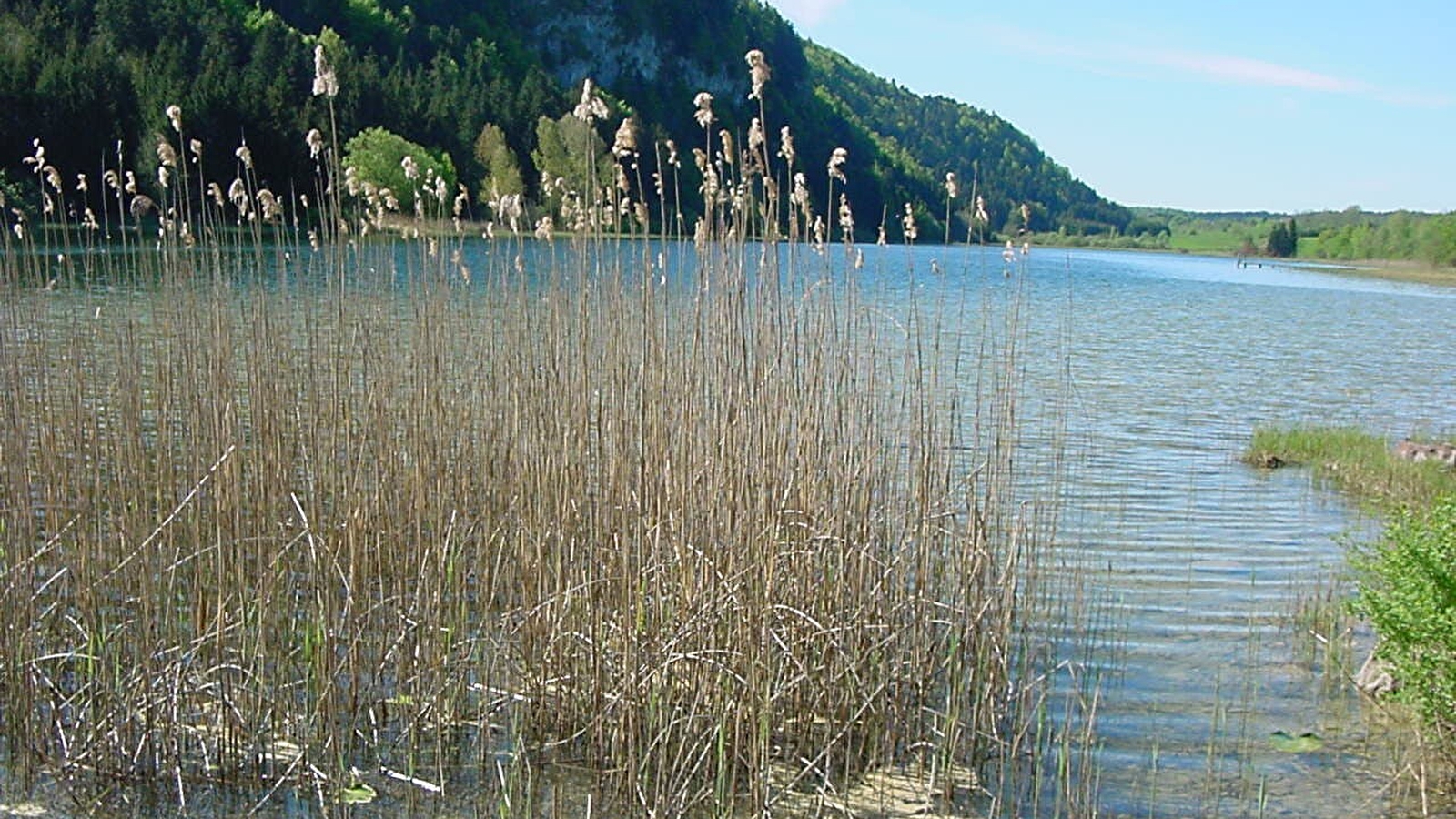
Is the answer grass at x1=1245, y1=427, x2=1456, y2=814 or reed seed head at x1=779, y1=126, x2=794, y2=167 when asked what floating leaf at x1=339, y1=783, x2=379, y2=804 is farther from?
grass at x1=1245, y1=427, x2=1456, y2=814

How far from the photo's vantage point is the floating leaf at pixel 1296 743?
17.3ft

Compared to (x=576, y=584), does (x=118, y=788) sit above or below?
below

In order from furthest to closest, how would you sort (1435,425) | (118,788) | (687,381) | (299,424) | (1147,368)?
(1147,368) < (1435,425) < (299,424) < (687,381) < (118,788)

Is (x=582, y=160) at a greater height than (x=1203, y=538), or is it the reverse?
(x=582, y=160)

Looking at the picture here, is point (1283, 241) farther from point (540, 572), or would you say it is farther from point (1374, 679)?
point (540, 572)

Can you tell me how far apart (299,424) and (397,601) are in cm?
101

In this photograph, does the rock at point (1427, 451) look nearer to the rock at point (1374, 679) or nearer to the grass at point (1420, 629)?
the rock at point (1374, 679)

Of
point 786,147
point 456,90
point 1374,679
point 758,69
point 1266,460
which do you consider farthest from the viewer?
point 456,90

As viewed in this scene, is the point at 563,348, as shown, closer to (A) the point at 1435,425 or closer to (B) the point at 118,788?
(B) the point at 118,788

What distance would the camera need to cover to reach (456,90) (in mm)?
43719

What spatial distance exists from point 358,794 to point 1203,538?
Result: 22.3 ft

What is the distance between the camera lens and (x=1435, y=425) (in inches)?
587

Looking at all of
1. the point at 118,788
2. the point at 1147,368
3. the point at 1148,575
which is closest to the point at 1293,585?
the point at 1148,575

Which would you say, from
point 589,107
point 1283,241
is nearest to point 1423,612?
point 589,107
